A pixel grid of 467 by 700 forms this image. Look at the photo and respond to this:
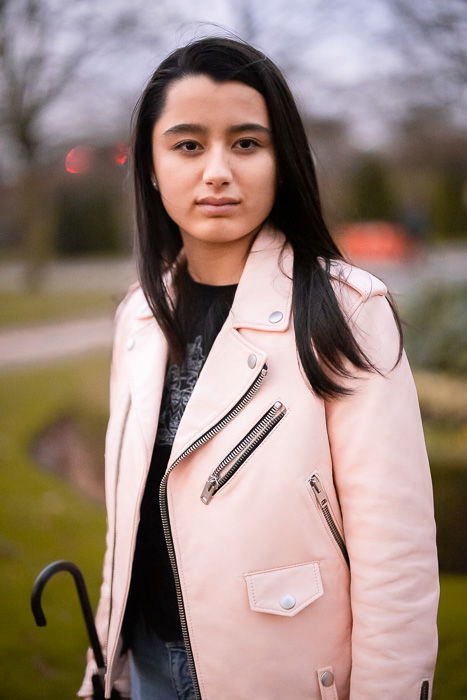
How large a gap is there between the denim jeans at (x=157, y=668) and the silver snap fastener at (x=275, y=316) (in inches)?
32.4

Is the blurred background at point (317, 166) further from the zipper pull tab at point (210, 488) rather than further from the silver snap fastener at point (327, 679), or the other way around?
the silver snap fastener at point (327, 679)

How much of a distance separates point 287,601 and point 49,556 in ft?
10.5

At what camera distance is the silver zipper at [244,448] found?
1518mm

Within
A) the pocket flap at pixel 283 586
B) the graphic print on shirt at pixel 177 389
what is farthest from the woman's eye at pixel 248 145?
the pocket flap at pixel 283 586

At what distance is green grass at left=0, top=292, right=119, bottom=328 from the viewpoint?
27.6ft

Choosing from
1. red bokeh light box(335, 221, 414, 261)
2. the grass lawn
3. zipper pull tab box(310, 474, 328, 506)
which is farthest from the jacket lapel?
red bokeh light box(335, 221, 414, 261)

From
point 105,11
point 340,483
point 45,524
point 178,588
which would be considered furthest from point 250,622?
point 105,11

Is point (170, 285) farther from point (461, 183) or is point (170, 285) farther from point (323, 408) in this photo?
point (461, 183)

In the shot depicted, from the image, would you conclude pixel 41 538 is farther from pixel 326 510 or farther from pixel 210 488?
pixel 326 510

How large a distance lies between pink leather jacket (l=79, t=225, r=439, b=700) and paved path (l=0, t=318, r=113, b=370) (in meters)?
6.12

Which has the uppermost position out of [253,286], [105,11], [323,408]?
[105,11]

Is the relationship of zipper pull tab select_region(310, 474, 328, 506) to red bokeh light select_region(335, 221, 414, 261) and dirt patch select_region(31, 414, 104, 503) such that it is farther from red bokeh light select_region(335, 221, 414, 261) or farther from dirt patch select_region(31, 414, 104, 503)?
red bokeh light select_region(335, 221, 414, 261)

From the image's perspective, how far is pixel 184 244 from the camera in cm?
191

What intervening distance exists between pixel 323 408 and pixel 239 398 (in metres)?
0.19
